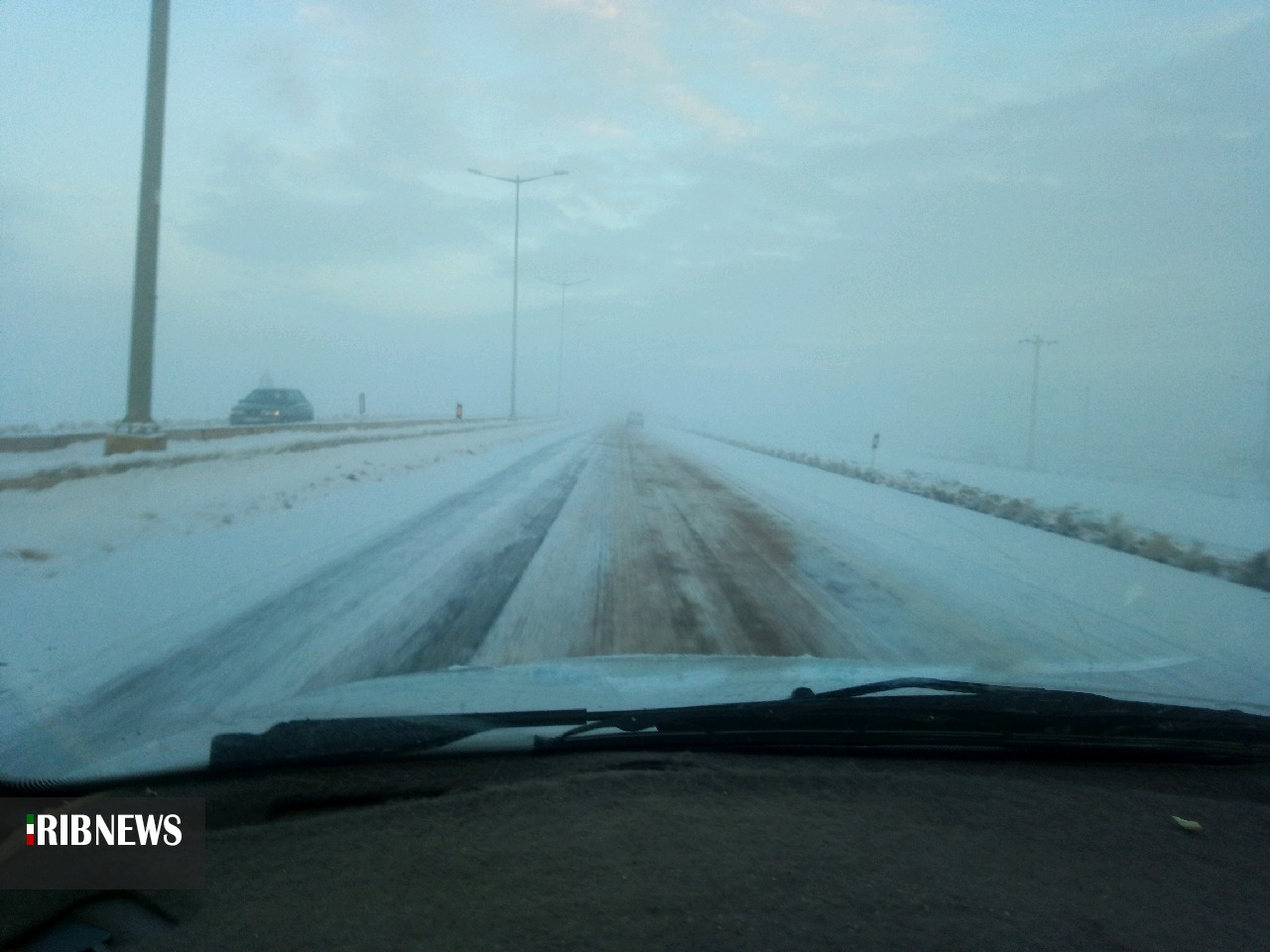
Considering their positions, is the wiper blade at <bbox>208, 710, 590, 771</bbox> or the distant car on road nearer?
the wiper blade at <bbox>208, 710, 590, 771</bbox>

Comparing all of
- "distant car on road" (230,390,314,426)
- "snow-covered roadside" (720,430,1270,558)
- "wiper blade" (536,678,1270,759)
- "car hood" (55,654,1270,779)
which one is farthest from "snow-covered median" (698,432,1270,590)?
"distant car on road" (230,390,314,426)

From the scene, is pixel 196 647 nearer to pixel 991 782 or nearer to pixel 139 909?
pixel 139 909

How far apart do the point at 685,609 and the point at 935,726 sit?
162 inches

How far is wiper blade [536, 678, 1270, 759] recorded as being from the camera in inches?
169

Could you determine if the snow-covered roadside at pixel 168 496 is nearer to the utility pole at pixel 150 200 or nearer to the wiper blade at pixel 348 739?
the utility pole at pixel 150 200

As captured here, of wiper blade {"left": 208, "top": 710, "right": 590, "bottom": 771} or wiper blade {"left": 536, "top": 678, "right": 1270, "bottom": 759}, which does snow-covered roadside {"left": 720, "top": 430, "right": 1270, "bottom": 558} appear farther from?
wiper blade {"left": 208, "top": 710, "right": 590, "bottom": 771}

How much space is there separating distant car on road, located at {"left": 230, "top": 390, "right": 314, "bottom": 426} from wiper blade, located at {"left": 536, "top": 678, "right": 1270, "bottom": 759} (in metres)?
35.6

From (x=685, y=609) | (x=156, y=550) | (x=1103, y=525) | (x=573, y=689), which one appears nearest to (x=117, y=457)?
(x=156, y=550)

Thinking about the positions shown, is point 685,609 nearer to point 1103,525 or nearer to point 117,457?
point 117,457

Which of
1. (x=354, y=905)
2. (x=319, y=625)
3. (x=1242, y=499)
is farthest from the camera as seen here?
(x=1242, y=499)

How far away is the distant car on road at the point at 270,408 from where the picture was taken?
122 feet

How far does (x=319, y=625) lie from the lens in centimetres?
750

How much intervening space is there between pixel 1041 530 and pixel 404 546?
35.0 feet

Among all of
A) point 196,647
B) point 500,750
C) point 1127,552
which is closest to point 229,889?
point 500,750
